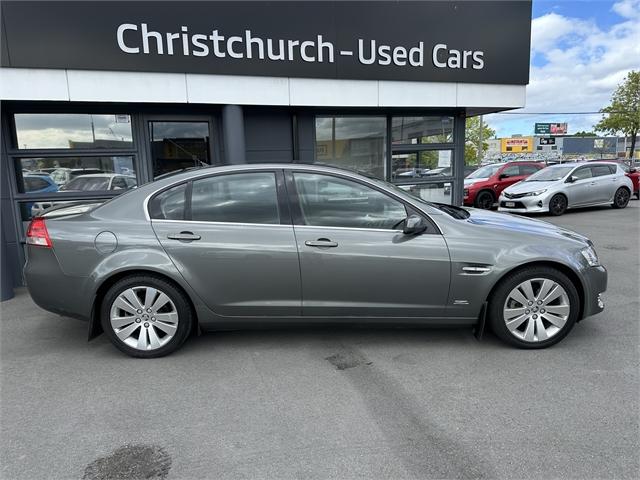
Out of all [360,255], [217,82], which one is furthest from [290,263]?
[217,82]

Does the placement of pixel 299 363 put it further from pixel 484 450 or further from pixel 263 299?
pixel 484 450

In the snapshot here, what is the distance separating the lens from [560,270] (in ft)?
11.9

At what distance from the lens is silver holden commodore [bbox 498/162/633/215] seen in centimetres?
1198

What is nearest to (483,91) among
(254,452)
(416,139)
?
(416,139)

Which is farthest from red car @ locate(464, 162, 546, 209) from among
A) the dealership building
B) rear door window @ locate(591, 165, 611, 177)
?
the dealership building

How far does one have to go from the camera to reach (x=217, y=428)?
2678mm

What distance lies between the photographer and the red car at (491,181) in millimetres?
13695

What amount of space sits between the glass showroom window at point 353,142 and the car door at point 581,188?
722 cm

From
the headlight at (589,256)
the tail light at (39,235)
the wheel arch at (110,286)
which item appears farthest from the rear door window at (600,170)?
the tail light at (39,235)

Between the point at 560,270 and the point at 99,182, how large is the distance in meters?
5.81

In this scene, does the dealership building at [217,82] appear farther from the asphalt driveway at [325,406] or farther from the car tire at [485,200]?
the car tire at [485,200]

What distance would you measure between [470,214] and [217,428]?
282 centimetres

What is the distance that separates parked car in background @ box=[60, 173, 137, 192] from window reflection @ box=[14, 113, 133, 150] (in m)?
0.41

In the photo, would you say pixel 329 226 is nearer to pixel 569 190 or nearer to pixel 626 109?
pixel 569 190
